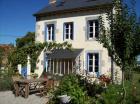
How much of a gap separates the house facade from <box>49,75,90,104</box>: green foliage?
8.29 metres

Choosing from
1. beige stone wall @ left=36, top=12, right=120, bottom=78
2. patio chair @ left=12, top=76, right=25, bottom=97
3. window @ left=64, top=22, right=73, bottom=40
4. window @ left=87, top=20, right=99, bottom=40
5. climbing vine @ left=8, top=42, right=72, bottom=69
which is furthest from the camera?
climbing vine @ left=8, top=42, right=72, bottom=69

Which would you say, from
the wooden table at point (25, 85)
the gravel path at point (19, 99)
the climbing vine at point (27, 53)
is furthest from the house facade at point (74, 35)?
the gravel path at point (19, 99)

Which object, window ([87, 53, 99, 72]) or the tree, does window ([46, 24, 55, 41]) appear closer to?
window ([87, 53, 99, 72])

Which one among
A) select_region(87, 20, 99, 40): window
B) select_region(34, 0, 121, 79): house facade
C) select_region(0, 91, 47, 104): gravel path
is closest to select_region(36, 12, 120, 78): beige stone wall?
select_region(34, 0, 121, 79): house facade

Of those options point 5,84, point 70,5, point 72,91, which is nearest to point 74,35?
point 70,5

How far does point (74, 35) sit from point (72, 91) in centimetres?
1137

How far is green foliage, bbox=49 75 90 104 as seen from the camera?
10742mm

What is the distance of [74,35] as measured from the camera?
22312 millimetres

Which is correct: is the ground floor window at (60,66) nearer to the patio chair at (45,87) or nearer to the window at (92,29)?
the window at (92,29)

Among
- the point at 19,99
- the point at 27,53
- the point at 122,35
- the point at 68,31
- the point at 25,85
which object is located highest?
the point at 68,31

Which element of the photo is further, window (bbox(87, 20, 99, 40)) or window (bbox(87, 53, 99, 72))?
window (bbox(87, 20, 99, 40))

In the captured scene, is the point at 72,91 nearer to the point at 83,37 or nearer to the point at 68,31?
the point at 83,37

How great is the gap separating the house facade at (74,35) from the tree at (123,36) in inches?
365

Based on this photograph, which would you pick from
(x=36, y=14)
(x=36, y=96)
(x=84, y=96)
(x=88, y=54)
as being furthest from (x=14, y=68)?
(x=84, y=96)
